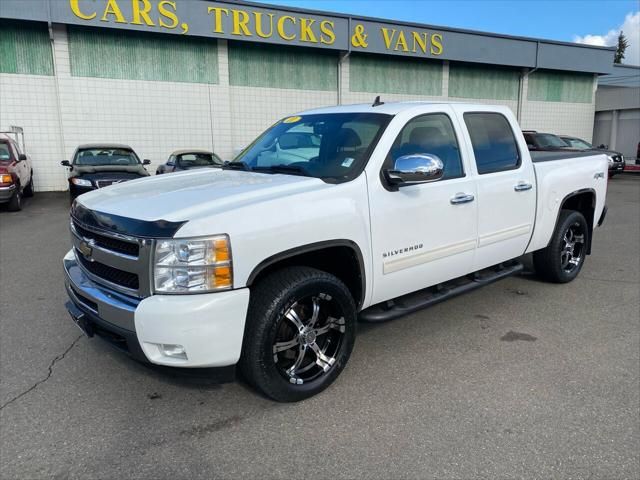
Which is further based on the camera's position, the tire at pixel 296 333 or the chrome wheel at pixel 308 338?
the chrome wheel at pixel 308 338

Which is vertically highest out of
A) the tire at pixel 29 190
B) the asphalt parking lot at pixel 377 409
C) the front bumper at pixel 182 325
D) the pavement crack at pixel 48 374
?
the front bumper at pixel 182 325

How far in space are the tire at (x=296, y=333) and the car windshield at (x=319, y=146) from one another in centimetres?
80

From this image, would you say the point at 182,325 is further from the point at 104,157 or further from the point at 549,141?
the point at 549,141

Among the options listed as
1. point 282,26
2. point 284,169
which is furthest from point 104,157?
point 284,169

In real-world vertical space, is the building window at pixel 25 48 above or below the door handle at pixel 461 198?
above

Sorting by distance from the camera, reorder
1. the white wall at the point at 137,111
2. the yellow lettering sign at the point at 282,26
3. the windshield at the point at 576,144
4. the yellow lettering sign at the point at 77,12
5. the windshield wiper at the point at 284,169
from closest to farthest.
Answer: the windshield wiper at the point at 284,169, the yellow lettering sign at the point at 77,12, the white wall at the point at 137,111, the yellow lettering sign at the point at 282,26, the windshield at the point at 576,144

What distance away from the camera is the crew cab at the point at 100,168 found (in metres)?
11.2

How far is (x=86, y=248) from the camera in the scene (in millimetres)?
3316

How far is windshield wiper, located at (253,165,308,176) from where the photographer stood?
3.76m

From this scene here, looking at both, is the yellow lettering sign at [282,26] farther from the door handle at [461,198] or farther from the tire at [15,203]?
the door handle at [461,198]

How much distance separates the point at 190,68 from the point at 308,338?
54.8 feet

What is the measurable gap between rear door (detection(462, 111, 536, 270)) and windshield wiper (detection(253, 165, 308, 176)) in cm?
157

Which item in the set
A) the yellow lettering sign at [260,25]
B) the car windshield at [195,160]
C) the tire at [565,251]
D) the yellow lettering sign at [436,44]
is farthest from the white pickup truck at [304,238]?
the yellow lettering sign at [436,44]

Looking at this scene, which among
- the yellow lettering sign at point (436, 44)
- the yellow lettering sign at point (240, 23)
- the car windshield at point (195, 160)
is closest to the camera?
the car windshield at point (195, 160)
